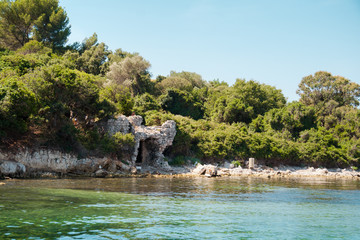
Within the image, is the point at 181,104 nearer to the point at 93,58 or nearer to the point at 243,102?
the point at 243,102

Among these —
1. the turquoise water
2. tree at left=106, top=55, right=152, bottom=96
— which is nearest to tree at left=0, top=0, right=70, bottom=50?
tree at left=106, top=55, right=152, bottom=96

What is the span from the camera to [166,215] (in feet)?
48.2

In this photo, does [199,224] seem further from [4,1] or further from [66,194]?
[4,1]

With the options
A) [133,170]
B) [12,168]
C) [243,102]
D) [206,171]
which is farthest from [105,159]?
[243,102]

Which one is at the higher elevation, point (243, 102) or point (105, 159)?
point (243, 102)

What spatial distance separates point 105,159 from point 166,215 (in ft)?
65.0

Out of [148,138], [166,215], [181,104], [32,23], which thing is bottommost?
[166,215]

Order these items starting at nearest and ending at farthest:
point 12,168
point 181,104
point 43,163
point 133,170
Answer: point 12,168 → point 43,163 → point 133,170 → point 181,104

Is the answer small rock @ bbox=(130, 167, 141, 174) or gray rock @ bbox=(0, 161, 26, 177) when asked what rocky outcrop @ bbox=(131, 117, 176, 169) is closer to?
small rock @ bbox=(130, 167, 141, 174)

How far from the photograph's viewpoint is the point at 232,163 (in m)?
45.8

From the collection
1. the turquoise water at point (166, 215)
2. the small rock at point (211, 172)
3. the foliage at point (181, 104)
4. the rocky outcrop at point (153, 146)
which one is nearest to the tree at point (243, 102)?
the foliage at point (181, 104)

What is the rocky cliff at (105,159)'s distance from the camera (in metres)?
28.0

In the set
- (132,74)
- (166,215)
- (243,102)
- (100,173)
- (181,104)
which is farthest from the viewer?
(243,102)

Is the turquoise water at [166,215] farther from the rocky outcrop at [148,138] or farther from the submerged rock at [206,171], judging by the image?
Answer: the submerged rock at [206,171]
